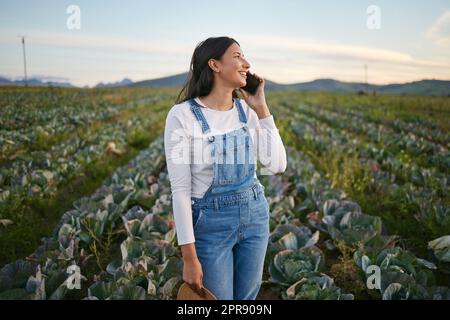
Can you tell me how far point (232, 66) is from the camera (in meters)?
2.01

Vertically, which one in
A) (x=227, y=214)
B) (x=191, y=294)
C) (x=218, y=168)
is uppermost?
(x=218, y=168)

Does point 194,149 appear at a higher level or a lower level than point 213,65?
lower

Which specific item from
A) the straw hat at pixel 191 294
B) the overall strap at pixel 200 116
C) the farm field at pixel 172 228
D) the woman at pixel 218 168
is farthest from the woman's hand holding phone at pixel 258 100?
the farm field at pixel 172 228

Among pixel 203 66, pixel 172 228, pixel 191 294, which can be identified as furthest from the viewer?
pixel 172 228

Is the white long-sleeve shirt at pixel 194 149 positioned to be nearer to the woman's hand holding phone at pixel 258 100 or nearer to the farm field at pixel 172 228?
the woman's hand holding phone at pixel 258 100

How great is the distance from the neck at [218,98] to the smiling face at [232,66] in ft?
0.15

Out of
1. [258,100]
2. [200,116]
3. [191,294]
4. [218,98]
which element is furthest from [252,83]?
[191,294]

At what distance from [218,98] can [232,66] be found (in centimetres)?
17

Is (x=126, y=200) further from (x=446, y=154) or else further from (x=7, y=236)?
(x=446, y=154)

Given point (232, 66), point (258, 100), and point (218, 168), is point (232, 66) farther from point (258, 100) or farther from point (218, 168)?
point (218, 168)

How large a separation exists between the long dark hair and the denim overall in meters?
0.08

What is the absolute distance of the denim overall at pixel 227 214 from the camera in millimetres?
2000

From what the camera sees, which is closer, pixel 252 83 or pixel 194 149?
pixel 194 149
